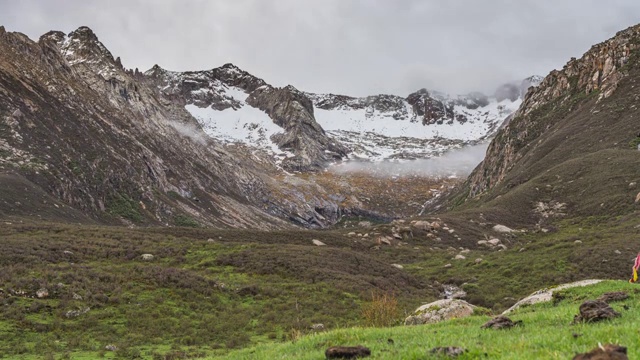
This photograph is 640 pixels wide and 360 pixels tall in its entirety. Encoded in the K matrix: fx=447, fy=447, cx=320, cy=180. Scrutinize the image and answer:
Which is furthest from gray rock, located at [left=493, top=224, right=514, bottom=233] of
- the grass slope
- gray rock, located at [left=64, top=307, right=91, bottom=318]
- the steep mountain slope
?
Answer: gray rock, located at [left=64, top=307, right=91, bottom=318]

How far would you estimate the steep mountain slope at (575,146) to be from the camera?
8562 cm

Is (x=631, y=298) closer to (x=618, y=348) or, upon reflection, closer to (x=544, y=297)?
(x=544, y=297)

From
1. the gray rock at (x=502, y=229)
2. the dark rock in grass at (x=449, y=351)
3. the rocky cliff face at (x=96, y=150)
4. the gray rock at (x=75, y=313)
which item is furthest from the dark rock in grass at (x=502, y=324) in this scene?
the rocky cliff face at (x=96, y=150)

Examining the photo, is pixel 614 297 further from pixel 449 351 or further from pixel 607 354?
pixel 607 354

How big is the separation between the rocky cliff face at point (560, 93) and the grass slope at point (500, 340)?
428 feet

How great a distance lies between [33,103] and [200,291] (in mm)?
106154

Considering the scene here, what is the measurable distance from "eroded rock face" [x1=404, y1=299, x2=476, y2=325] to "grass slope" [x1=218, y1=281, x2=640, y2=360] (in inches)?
180

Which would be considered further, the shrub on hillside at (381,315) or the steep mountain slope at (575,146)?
the steep mountain slope at (575,146)

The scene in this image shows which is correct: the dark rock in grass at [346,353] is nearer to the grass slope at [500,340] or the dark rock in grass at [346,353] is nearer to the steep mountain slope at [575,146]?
the grass slope at [500,340]

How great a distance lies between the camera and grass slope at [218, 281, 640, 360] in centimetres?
952

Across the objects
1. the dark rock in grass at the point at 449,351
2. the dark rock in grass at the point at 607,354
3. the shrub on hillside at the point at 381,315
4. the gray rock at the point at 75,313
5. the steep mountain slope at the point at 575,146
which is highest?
the steep mountain slope at the point at 575,146

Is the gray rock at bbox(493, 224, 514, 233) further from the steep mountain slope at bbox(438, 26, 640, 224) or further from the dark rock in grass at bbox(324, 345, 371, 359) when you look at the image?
the dark rock in grass at bbox(324, 345, 371, 359)

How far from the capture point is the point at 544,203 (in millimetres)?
93125

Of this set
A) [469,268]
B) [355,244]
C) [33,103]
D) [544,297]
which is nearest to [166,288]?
[544,297]
